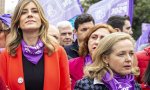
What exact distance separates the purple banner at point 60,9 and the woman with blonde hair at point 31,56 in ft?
12.6

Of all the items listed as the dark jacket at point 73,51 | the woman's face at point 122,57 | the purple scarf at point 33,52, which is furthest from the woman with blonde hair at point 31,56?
the dark jacket at point 73,51

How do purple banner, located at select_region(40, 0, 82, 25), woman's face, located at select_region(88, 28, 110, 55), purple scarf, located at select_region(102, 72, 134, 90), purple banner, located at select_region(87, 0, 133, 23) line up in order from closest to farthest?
purple scarf, located at select_region(102, 72, 134, 90) → woman's face, located at select_region(88, 28, 110, 55) → purple banner, located at select_region(87, 0, 133, 23) → purple banner, located at select_region(40, 0, 82, 25)

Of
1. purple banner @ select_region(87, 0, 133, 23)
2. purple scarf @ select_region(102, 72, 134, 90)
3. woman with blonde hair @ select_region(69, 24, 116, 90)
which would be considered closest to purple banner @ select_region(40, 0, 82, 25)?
purple banner @ select_region(87, 0, 133, 23)

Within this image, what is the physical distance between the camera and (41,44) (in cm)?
479

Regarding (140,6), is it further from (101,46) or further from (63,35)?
(101,46)

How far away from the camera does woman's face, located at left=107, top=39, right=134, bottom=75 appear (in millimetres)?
4094

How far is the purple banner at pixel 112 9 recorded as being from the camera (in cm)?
848

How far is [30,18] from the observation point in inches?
188

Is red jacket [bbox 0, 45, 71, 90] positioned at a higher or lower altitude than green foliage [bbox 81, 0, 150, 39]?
higher

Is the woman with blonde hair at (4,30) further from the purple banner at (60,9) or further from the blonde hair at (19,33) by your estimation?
the purple banner at (60,9)

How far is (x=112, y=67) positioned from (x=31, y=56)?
0.92 metres

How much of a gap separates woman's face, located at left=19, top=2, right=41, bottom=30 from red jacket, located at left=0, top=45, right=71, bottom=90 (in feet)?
0.76

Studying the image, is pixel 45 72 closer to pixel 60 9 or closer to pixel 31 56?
pixel 31 56

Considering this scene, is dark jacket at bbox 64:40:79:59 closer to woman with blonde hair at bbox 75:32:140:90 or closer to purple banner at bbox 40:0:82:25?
woman with blonde hair at bbox 75:32:140:90
